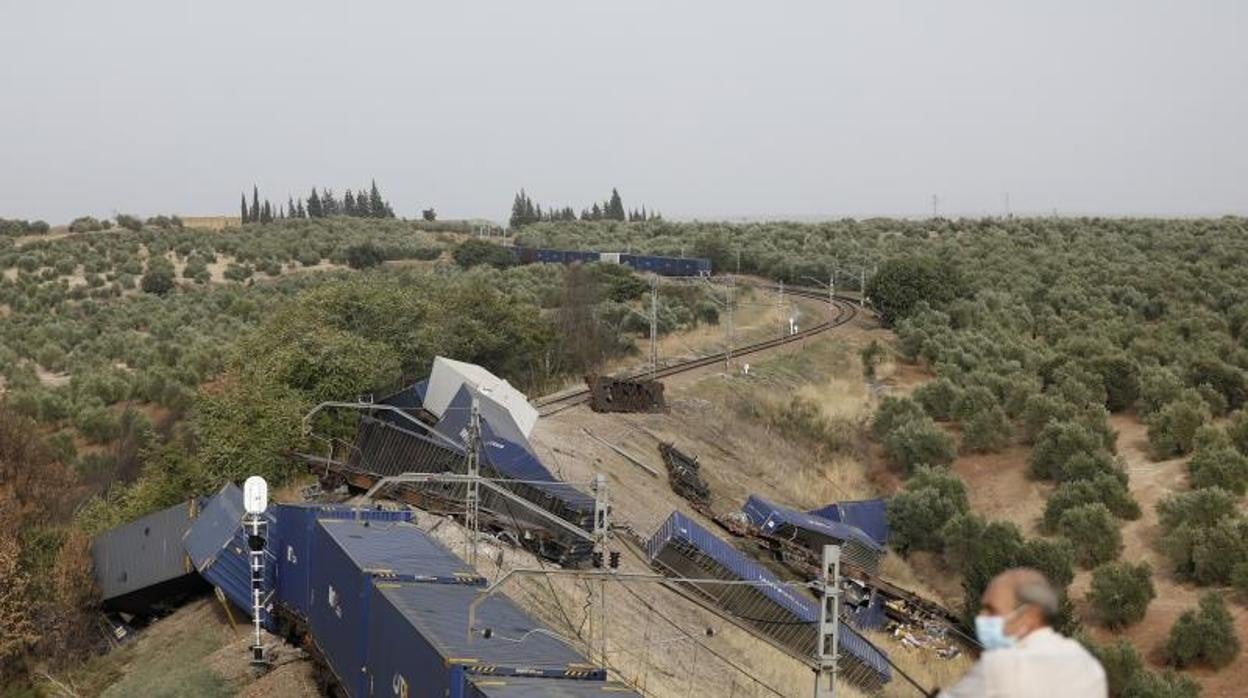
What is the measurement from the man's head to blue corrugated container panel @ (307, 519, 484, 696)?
15.7 m

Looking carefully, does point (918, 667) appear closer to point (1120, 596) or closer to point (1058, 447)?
point (1120, 596)

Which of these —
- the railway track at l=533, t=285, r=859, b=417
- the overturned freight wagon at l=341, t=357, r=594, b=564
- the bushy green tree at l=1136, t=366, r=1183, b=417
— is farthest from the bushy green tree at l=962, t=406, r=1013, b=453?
the overturned freight wagon at l=341, t=357, r=594, b=564

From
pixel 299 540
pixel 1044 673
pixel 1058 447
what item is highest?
pixel 1044 673

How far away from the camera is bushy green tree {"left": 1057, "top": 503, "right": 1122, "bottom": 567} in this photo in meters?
39.5

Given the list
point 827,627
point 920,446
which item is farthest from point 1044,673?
point 920,446

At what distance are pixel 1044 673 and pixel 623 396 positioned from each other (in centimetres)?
4786

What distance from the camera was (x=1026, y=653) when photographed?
3.67 meters

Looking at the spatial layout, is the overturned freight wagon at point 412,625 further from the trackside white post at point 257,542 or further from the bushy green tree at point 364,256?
the bushy green tree at point 364,256

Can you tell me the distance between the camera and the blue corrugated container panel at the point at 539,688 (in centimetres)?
1363

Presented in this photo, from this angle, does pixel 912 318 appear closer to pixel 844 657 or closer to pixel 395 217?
pixel 844 657

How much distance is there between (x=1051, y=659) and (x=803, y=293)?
92.5 meters

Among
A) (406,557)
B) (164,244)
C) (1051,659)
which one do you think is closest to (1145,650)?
(406,557)

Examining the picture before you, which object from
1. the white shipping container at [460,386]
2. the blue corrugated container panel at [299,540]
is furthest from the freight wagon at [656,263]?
the blue corrugated container panel at [299,540]

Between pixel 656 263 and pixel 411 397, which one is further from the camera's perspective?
pixel 656 263
